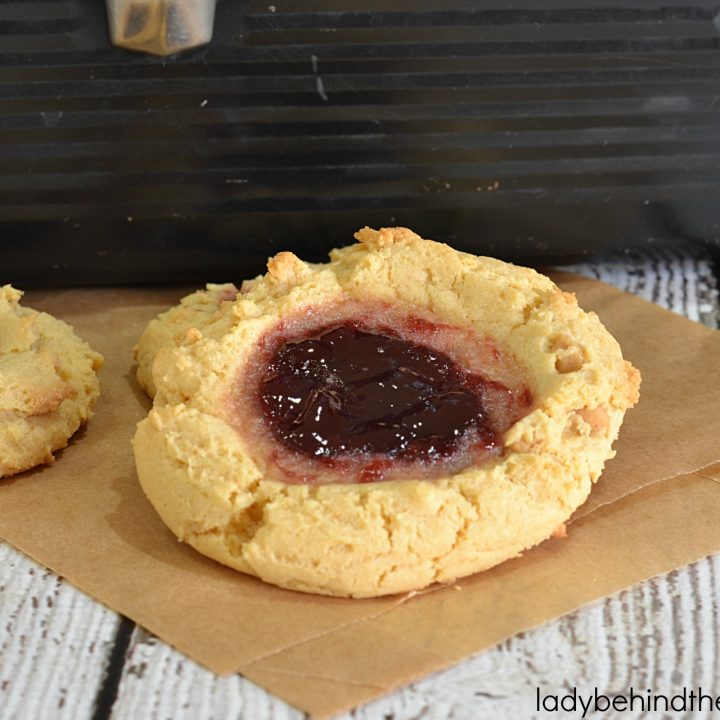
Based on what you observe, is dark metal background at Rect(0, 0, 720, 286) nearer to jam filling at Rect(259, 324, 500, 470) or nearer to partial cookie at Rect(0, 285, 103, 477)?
partial cookie at Rect(0, 285, 103, 477)

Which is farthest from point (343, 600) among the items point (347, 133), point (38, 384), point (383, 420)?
point (347, 133)

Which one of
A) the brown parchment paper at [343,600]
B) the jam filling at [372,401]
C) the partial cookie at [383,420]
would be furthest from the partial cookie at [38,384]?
the jam filling at [372,401]

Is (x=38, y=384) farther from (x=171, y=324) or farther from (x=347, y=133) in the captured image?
(x=347, y=133)

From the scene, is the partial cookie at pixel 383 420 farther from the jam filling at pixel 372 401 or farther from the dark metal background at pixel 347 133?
the dark metal background at pixel 347 133

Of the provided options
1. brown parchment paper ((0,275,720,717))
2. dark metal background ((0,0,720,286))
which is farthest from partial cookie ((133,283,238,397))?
dark metal background ((0,0,720,286))

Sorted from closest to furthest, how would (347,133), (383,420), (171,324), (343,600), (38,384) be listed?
(343,600) → (383,420) → (38,384) → (171,324) → (347,133)

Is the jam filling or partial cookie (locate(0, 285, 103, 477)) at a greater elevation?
the jam filling

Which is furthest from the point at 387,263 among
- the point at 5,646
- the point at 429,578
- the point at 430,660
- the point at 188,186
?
the point at 5,646
